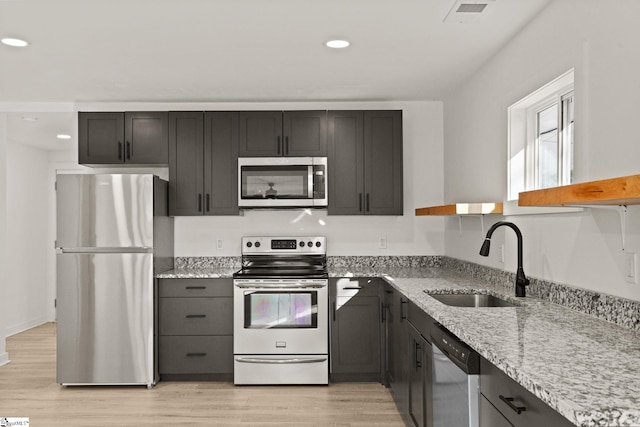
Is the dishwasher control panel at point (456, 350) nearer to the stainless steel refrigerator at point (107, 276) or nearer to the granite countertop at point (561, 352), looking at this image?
the granite countertop at point (561, 352)

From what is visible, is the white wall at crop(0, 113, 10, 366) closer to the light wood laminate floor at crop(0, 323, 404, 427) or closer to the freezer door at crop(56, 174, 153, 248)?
the light wood laminate floor at crop(0, 323, 404, 427)

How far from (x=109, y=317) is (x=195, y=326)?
0.66 meters

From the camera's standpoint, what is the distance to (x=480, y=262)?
3.71 meters

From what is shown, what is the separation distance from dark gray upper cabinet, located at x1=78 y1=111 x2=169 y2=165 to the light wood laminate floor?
Answer: 1.87 metres

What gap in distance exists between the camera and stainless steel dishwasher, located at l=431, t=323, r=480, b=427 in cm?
185

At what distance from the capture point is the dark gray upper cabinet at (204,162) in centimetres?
445

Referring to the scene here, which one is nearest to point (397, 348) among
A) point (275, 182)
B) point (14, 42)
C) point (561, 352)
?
point (275, 182)

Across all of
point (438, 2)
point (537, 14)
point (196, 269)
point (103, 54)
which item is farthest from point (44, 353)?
point (537, 14)

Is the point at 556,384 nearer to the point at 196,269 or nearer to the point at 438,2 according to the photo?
the point at 438,2

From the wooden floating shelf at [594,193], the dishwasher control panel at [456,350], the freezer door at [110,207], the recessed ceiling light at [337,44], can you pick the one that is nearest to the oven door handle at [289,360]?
the freezer door at [110,207]

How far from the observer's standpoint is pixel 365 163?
4484 millimetres

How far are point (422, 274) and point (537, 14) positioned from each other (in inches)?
79.4

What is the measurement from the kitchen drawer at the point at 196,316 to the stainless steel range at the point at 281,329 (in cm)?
11

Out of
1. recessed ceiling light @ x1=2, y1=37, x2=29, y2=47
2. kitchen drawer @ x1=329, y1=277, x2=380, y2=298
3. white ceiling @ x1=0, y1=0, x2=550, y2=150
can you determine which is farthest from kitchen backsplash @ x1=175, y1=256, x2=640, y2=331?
recessed ceiling light @ x1=2, y1=37, x2=29, y2=47
